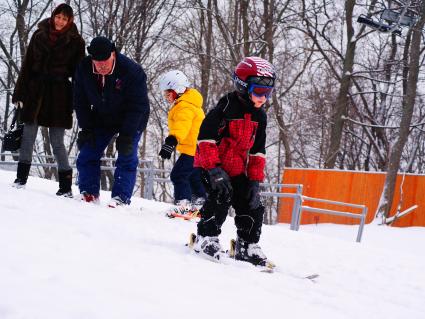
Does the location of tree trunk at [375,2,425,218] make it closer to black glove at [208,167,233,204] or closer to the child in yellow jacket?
the child in yellow jacket

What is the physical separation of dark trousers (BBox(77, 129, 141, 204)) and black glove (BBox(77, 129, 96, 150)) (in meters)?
0.02

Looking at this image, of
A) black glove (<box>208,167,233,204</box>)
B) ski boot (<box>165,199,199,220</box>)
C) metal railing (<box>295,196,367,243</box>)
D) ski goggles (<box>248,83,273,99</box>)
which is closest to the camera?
black glove (<box>208,167,233,204</box>)

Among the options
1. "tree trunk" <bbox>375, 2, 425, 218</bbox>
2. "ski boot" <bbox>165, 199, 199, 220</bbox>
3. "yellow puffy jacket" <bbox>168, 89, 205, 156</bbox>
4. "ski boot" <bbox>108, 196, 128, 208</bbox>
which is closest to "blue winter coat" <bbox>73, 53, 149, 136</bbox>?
"yellow puffy jacket" <bbox>168, 89, 205, 156</bbox>

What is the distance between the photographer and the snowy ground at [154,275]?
2.22 meters

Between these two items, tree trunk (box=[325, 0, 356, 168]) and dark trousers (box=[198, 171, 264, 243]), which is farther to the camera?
tree trunk (box=[325, 0, 356, 168])

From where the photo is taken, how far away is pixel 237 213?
4.14m

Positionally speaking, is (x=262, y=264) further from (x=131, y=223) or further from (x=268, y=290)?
(x=131, y=223)

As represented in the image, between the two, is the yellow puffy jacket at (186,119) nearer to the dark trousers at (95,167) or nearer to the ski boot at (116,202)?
the dark trousers at (95,167)

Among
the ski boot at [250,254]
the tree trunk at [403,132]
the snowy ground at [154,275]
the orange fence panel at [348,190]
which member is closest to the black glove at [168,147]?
the snowy ground at [154,275]

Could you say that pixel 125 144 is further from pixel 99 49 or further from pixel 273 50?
pixel 273 50

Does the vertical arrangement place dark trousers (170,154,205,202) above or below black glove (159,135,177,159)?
below

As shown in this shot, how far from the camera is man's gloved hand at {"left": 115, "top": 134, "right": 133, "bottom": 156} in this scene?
5.40 meters

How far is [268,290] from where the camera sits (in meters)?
3.12

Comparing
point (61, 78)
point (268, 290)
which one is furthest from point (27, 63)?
point (268, 290)
